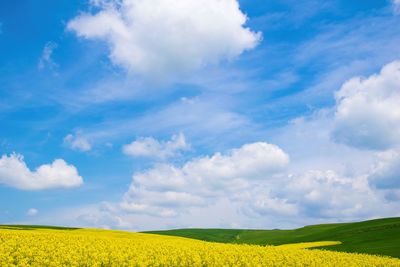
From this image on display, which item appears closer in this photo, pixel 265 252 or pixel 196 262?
pixel 196 262

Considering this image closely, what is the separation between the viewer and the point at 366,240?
5188cm

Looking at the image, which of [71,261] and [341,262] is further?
[341,262]

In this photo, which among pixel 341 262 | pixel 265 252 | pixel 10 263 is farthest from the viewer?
pixel 265 252

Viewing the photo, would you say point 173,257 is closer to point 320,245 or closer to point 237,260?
point 237,260

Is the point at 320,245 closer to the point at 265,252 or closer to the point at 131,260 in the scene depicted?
the point at 265,252

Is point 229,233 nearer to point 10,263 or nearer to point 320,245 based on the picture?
point 320,245

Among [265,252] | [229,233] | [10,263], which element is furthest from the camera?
[229,233]

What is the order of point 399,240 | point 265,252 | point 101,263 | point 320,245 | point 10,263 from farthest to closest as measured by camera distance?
point 320,245
point 399,240
point 265,252
point 101,263
point 10,263

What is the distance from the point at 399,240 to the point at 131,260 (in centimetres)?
3914

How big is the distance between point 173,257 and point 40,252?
6398 mm

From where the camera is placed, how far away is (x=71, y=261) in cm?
1861

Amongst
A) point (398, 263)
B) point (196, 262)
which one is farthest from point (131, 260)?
point (398, 263)

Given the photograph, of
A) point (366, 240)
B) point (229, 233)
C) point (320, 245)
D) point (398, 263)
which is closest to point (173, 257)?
point (398, 263)

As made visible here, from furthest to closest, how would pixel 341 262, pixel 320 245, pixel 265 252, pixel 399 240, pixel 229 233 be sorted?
pixel 229 233 < pixel 320 245 < pixel 399 240 < pixel 265 252 < pixel 341 262
